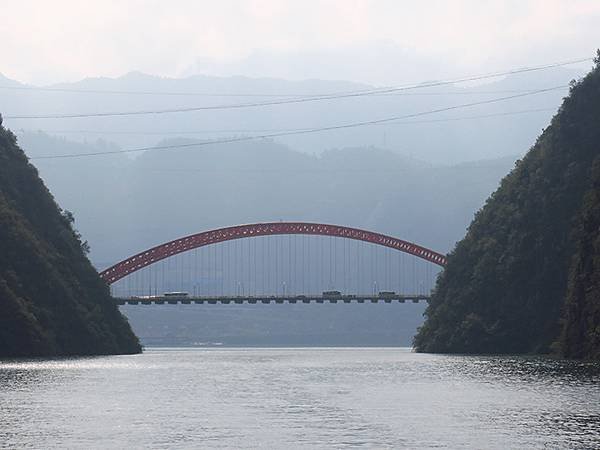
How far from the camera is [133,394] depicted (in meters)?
81.5

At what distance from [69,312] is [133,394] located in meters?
67.0

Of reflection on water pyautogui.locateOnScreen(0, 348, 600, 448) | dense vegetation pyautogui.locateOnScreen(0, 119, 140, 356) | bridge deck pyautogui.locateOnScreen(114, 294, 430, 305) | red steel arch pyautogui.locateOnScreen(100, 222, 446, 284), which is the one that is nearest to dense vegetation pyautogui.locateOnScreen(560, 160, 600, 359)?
reflection on water pyautogui.locateOnScreen(0, 348, 600, 448)

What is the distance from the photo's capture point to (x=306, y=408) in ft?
229

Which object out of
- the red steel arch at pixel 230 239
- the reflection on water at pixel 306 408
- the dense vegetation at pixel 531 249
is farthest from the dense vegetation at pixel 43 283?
the dense vegetation at pixel 531 249

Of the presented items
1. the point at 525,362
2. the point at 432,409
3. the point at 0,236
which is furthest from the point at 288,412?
the point at 0,236

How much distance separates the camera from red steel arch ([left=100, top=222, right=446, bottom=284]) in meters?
188

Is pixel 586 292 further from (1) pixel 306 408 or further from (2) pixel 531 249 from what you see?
(1) pixel 306 408

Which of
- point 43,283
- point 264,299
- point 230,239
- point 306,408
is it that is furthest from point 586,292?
point 230,239

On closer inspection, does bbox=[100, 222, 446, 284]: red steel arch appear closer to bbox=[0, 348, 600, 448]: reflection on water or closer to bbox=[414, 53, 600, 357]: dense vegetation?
bbox=[414, 53, 600, 357]: dense vegetation

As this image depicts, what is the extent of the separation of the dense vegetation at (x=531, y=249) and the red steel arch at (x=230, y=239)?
34.0m

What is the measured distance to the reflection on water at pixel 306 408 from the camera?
54594mm

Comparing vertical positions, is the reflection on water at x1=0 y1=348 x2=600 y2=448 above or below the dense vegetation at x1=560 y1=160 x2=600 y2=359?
below

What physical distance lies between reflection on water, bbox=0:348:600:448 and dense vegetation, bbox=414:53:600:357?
3373 cm

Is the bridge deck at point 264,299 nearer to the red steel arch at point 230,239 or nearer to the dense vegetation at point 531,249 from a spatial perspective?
the red steel arch at point 230,239
